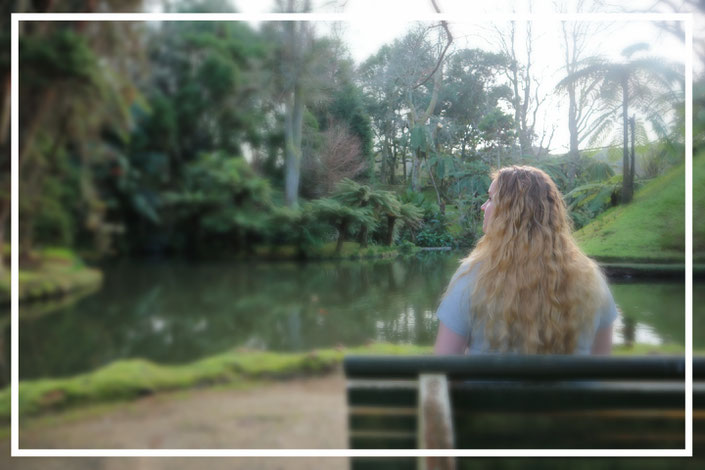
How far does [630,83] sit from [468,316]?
4.52 ft

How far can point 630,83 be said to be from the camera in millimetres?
2250

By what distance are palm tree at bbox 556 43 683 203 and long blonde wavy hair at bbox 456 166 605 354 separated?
906 mm

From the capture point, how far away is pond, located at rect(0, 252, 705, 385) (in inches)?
89.9

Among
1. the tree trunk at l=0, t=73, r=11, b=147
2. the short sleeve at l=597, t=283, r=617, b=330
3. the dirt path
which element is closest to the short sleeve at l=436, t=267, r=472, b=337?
the short sleeve at l=597, t=283, r=617, b=330

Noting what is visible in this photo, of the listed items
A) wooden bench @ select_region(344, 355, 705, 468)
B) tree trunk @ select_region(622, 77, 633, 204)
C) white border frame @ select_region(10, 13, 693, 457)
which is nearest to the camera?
wooden bench @ select_region(344, 355, 705, 468)

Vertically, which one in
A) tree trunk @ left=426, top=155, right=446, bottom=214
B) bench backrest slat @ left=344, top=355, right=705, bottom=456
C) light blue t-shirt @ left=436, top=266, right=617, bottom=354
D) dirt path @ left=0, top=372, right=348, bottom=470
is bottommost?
dirt path @ left=0, top=372, right=348, bottom=470

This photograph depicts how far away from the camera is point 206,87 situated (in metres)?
2.29

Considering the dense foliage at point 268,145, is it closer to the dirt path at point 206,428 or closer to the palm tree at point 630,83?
the palm tree at point 630,83

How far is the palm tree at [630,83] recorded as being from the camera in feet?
7.32

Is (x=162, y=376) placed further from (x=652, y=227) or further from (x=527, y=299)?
(x=652, y=227)

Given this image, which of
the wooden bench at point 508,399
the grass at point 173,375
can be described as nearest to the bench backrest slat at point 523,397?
the wooden bench at point 508,399

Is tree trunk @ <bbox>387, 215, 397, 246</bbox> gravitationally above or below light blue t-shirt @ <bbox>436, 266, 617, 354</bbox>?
above

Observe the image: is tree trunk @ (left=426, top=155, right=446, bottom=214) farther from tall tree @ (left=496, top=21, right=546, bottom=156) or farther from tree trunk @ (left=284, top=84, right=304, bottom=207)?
tree trunk @ (left=284, top=84, right=304, bottom=207)

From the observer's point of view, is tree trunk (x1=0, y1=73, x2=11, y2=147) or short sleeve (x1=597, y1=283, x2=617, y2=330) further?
tree trunk (x1=0, y1=73, x2=11, y2=147)
